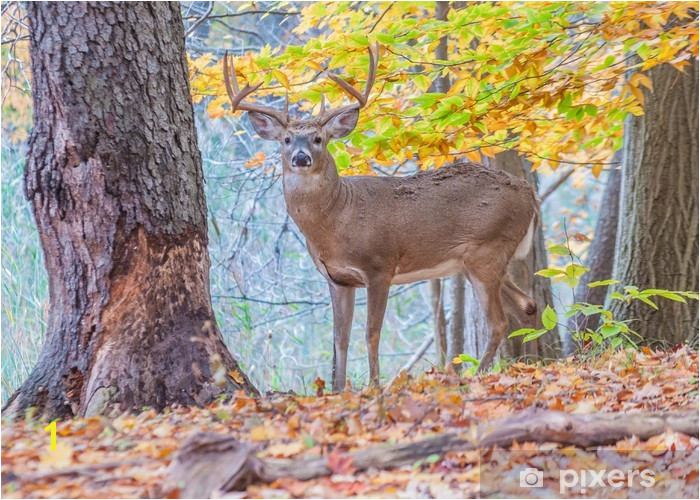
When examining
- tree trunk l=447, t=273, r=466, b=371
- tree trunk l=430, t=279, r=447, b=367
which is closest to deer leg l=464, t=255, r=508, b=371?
tree trunk l=430, t=279, r=447, b=367

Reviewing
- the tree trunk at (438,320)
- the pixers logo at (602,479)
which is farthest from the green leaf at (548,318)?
the tree trunk at (438,320)

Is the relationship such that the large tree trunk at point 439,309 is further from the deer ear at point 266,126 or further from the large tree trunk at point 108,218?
the large tree trunk at point 108,218

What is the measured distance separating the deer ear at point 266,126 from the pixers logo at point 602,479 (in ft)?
11.0

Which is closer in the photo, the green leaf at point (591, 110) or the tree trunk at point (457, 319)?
the green leaf at point (591, 110)

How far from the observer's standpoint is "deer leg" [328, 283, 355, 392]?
237 inches

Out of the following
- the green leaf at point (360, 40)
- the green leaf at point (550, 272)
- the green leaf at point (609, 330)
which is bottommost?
the green leaf at point (609, 330)

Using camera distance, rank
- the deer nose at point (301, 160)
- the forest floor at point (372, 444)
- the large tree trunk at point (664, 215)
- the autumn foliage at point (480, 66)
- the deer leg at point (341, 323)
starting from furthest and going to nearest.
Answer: the large tree trunk at point (664, 215) < the deer leg at point (341, 323) < the deer nose at point (301, 160) < the autumn foliage at point (480, 66) < the forest floor at point (372, 444)

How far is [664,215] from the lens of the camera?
6.50 metres

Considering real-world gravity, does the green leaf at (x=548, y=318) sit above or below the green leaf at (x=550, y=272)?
below

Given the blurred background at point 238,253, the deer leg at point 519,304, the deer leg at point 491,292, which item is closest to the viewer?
the deer leg at point 491,292

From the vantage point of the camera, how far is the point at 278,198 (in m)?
10.3

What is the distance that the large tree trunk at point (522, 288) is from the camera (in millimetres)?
7562

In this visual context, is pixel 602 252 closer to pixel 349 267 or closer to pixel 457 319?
pixel 457 319

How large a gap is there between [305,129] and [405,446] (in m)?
3.03
